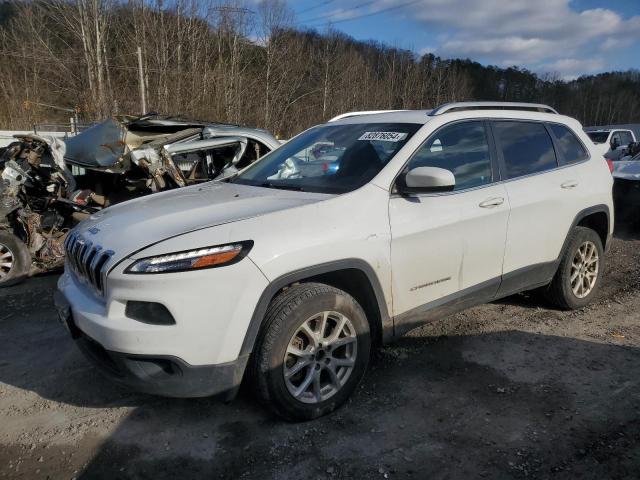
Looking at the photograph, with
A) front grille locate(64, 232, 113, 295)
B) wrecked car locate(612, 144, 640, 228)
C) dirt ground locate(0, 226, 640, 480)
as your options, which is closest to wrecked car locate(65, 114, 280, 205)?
dirt ground locate(0, 226, 640, 480)

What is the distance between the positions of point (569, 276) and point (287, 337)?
301cm

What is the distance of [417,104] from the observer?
5222cm

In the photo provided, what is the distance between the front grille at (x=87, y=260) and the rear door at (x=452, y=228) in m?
1.64

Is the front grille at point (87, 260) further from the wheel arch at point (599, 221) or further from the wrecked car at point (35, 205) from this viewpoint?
the wheel arch at point (599, 221)

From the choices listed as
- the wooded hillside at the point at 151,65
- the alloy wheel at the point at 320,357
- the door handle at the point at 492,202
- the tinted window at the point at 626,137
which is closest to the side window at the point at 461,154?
Answer: the door handle at the point at 492,202

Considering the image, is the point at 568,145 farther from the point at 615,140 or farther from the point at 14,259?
the point at 615,140

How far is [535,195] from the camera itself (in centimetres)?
397

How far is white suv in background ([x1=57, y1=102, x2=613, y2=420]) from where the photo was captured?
2518 millimetres

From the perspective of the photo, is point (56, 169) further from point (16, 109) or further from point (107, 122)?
point (16, 109)

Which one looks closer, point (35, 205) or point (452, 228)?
point (452, 228)

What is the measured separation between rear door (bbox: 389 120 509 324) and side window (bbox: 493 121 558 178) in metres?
0.18

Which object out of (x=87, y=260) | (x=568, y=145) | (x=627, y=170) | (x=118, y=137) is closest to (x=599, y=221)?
(x=568, y=145)

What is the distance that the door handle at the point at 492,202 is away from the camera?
3.59 metres

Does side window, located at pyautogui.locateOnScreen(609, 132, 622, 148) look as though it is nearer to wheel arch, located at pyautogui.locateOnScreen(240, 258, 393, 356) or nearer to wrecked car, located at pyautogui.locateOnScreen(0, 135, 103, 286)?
wrecked car, located at pyautogui.locateOnScreen(0, 135, 103, 286)
